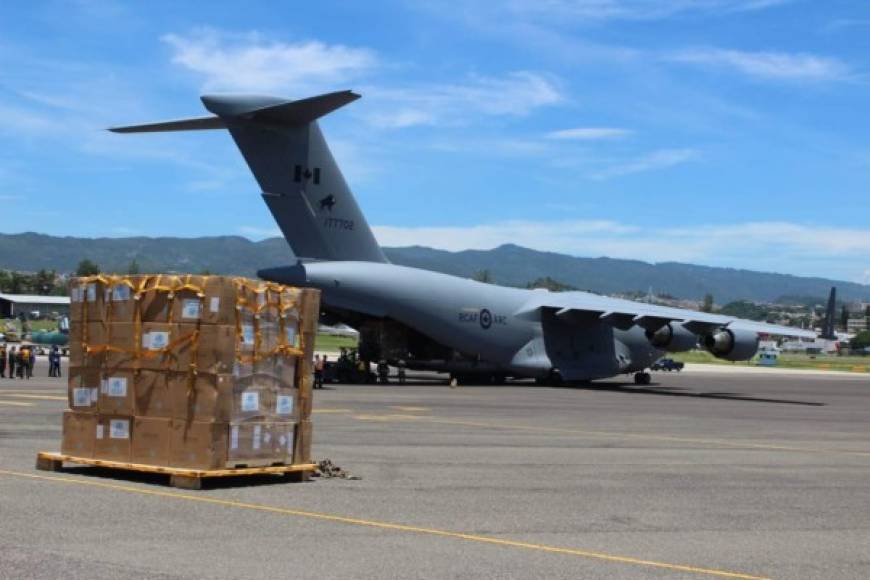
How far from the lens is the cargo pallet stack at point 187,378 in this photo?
12820 millimetres

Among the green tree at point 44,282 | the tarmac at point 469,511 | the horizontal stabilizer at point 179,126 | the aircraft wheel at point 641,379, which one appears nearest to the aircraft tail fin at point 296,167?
the horizontal stabilizer at point 179,126

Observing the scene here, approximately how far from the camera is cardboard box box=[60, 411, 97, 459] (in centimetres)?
1348

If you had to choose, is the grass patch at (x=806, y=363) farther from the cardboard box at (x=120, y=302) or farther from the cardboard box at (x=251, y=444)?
the cardboard box at (x=120, y=302)

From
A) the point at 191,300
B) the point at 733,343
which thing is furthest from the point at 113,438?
the point at 733,343

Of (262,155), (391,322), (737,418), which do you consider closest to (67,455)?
(737,418)

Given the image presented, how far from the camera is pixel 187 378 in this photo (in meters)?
12.9

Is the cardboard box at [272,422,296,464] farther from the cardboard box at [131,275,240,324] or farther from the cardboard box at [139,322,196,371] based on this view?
the cardboard box at [131,275,240,324]

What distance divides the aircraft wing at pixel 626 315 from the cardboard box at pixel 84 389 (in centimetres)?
3038

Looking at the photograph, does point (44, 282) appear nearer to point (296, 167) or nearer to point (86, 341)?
point (296, 167)

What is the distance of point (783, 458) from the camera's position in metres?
18.2

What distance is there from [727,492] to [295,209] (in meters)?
26.0

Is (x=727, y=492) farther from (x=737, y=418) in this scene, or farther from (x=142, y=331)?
(x=737, y=418)

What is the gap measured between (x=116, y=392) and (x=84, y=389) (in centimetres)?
59

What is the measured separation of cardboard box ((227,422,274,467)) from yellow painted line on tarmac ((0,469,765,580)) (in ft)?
3.34
